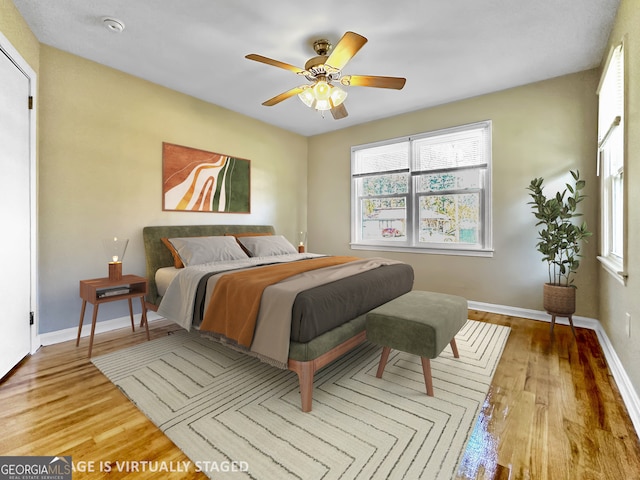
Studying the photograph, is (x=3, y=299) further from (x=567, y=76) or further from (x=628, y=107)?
(x=567, y=76)

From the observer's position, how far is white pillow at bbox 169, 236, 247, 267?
3.25m

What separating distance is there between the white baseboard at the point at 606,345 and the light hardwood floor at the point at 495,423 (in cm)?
5

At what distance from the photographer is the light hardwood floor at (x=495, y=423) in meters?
1.45

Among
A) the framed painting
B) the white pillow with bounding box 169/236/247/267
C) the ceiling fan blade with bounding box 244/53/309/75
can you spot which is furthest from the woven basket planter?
the framed painting

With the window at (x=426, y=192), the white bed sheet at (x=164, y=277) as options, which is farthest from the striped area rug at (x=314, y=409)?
the window at (x=426, y=192)

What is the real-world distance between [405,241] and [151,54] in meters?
3.93

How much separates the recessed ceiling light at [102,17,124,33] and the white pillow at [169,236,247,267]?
6.53ft

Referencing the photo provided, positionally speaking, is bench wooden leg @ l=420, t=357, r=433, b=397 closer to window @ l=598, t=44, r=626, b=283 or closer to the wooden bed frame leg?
the wooden bed frame leg

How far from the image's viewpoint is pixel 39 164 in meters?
2.75

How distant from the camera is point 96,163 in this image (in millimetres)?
3123

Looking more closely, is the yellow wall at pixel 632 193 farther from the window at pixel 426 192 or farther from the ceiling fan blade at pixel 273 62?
the ceiling fan blade at pixel 273 62

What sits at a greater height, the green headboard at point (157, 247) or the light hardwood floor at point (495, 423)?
the green headboard at point (157, 247)

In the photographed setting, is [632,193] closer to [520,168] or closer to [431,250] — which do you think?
[520,168]

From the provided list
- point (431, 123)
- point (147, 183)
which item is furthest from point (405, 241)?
point (147, 183)
